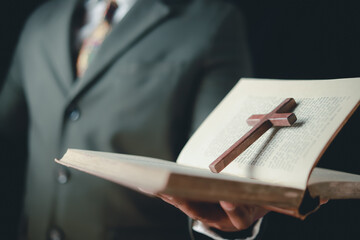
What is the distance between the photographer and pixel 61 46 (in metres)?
1.21

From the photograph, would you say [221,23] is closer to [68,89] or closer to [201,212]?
[68,89]

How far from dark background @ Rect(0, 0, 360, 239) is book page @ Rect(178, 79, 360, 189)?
63 centimetres

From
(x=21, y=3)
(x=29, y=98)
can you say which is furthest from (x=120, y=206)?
(x=21, y=3)

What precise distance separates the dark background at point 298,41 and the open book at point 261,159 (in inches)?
24.6

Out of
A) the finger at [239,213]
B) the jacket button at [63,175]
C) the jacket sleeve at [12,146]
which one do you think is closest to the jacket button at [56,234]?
the jacket button at [63,175]

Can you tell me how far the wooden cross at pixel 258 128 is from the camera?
562 mm

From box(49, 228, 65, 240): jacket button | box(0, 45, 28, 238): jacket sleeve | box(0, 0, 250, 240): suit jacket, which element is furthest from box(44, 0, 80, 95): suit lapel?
box(49, 228, 65, 240): jacket button

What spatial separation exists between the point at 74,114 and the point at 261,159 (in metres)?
0.76

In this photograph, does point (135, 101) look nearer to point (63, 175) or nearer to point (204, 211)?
point (63, 175)

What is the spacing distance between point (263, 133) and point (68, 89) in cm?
79

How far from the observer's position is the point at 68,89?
3.85 ft

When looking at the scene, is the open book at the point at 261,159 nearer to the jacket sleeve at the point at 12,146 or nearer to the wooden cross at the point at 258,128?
the wooden cross at the point at 258,128

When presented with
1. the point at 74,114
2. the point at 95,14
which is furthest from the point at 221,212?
the point at 95,14

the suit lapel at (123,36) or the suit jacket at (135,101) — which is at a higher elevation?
the suit lapel at (123,36)
